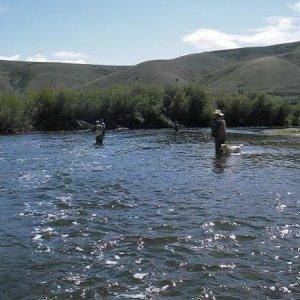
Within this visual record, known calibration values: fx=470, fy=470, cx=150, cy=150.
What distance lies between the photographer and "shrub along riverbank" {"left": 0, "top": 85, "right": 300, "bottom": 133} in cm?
9194

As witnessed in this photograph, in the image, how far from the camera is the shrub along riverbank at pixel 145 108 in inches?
3620

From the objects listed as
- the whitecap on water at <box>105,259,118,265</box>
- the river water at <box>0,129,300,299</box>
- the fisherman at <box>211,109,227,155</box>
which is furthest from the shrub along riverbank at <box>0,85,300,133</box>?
the whitecap on water at <box>105,259,118,265</box>

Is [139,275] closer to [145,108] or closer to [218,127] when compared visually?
[218,127]

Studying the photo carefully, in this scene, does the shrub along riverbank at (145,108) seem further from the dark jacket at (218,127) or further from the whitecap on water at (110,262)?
the whitecap on water at (110,262)

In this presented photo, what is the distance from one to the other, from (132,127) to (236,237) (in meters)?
83.0

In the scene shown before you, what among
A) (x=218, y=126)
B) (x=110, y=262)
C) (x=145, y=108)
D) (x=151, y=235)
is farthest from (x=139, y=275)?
(x=145, y=108)

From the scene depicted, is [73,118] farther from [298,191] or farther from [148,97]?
[298,191]

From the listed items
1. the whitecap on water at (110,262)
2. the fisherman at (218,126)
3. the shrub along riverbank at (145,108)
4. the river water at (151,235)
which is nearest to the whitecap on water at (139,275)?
the river water at (151,235)

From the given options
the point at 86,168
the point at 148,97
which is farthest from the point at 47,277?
the point at 148,97

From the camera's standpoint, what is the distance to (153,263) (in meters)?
11.5

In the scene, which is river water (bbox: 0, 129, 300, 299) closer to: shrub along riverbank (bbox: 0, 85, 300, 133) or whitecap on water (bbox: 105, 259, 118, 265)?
whitecap on water (bbox: 105, 259, 118, 265)

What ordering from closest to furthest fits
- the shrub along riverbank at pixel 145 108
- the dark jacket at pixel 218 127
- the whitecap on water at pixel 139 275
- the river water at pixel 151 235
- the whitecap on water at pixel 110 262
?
the river water at pixel 151 235
the whitecap on water at pixel 139 275
the whitecap on water at pixel 110 262
the dark jacket at pixel 218 127
the shrub along riverbank at pixel 145 108

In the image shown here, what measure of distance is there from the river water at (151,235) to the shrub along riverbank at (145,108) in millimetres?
65374

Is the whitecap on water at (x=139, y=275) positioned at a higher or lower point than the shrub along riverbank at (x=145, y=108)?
lower
